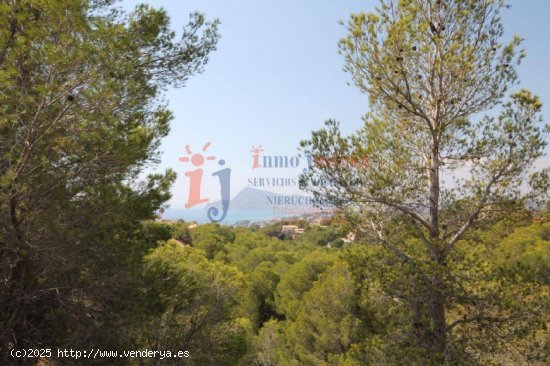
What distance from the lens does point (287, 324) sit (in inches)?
835

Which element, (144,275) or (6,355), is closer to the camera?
(6,355)

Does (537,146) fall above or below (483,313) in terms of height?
above

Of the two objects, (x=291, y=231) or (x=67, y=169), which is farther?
(x=291, y=231)

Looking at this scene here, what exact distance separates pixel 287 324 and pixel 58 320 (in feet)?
56.3

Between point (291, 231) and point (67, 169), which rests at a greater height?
point (291, 231)

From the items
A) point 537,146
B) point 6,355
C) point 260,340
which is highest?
point 537,146

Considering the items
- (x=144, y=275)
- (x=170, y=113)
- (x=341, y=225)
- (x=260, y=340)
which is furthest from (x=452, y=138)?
(x=260, y=340)

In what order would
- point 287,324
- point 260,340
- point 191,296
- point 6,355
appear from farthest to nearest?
point 287,324 < point 260,340 < point 191,296 < point 6,355

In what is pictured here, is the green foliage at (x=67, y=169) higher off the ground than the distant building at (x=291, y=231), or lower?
lower

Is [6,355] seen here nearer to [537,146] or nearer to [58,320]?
[58,320]

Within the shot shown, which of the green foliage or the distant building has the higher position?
the distant building

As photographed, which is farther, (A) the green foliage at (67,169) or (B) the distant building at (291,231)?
(B) the distant building at (291,231)

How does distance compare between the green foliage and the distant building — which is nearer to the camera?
the green foliage

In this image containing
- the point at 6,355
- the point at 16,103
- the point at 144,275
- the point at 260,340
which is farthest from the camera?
the point at 260,340
